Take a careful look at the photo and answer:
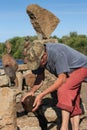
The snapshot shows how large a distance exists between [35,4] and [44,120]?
4.75 meters

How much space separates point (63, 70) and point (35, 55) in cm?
43

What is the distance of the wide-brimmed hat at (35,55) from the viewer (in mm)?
5900

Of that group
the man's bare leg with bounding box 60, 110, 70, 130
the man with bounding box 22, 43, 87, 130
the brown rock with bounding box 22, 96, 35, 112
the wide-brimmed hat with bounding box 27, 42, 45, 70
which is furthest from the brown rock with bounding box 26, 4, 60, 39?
the man's bare leg with bounding box 60, 110, 70, 130

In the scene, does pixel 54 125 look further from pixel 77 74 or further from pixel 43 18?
pixel 43 18

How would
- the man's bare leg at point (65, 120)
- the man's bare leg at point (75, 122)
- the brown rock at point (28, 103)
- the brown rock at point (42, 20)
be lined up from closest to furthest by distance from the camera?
the man's bare leg at point (65, 120)
the man's bare leg at point (75, 122)
the brown rock at point (28, 103)
the brown rock at point (42, 20)

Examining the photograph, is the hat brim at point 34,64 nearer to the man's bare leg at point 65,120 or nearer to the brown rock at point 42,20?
the man's bare leg at point 65,120

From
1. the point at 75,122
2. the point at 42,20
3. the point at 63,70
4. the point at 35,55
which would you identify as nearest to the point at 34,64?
the point at 35,55

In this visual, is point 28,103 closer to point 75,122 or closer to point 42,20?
point 75,122

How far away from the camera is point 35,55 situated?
19.5 feet

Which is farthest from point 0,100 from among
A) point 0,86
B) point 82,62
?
point 82,62

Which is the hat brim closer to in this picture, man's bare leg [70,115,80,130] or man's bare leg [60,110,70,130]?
man's bare leg [60,110,70,130]

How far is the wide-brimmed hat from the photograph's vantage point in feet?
19.4

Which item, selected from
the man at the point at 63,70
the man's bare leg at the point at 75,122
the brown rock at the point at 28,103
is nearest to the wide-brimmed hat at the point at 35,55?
the man at the point at 63,70

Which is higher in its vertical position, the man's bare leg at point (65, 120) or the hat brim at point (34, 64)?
the hat brim at point (34, 64)
